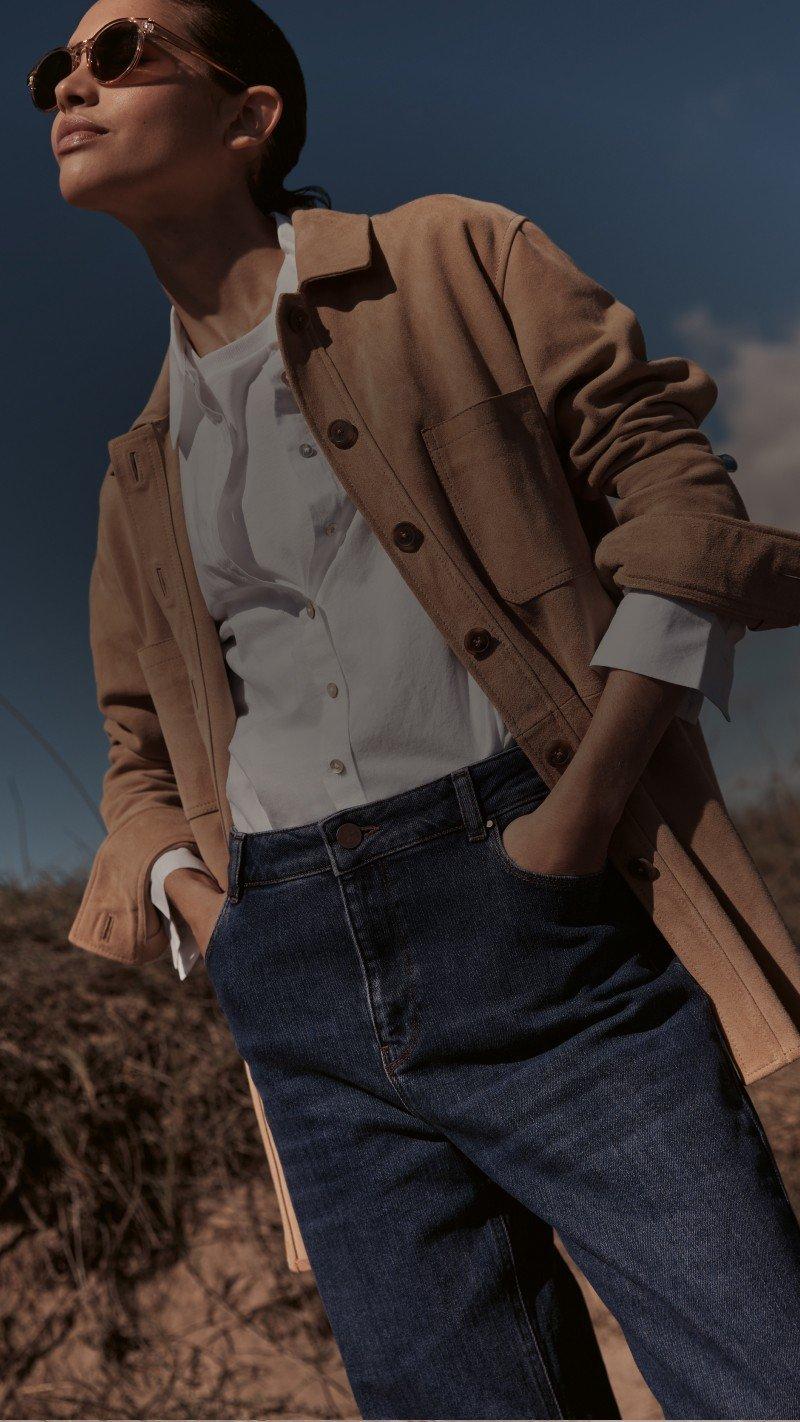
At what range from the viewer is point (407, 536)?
1389mm

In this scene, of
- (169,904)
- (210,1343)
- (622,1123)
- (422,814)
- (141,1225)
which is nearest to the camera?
(622,1123)

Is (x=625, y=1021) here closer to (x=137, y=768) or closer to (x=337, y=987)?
(x=337, y=987)

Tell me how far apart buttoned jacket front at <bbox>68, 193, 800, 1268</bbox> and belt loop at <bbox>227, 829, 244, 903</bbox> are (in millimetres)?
272

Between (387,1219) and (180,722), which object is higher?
(180,722)

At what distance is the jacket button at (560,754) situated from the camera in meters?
1.33

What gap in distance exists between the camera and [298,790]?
4.71 feet

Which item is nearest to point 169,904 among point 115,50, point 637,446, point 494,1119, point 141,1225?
Answer: point 494,1119

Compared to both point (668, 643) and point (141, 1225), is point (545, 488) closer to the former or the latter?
point (668, 643)

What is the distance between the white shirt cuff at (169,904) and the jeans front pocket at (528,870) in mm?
581

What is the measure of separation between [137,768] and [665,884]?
0.94 metres

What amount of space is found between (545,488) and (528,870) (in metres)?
0.46

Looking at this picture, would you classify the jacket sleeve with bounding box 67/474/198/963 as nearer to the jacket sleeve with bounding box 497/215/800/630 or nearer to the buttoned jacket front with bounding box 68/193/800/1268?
the buttoned jacket front with bounding box 68/193/800/1268

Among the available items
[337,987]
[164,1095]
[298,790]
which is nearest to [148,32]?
[298,790]

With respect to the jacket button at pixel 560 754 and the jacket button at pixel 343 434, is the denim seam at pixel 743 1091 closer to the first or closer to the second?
the jacket button at pixel 560 754
